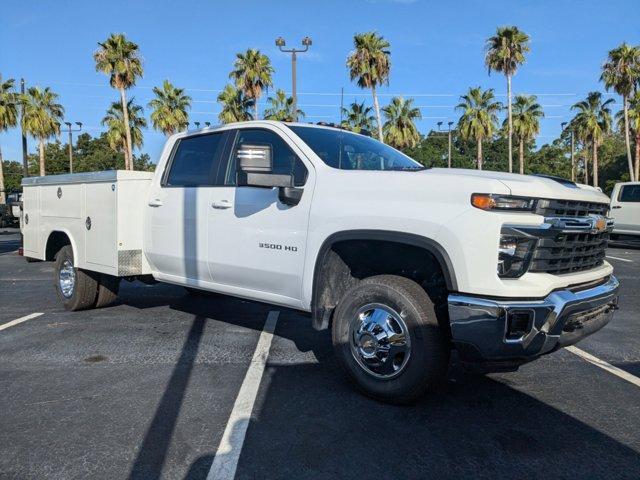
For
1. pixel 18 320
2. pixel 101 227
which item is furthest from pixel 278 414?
pixel 18 320

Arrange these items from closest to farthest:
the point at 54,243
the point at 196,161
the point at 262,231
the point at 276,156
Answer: the point at 262,231, the point at 276,156, the point at 196,161, the point at 54,243

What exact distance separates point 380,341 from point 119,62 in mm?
33263

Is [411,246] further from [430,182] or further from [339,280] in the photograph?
[339,280]

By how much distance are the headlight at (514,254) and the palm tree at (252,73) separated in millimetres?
34531

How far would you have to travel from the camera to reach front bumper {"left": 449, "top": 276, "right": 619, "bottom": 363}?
10.3ft

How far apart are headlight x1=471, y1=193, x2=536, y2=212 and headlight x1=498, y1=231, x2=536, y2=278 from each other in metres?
0.18

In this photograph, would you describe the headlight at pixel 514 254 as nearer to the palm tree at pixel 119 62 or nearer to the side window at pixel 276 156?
the side window at pixel 276 156

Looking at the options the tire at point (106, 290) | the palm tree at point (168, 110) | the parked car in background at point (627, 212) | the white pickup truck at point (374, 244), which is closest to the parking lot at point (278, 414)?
the white pickup truck at point (374, 244)

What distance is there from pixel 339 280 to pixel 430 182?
3.58 ft

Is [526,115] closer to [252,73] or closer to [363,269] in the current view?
[252,73]

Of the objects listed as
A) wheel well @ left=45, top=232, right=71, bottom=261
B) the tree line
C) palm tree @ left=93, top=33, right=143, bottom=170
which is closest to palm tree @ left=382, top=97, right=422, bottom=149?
the tree line

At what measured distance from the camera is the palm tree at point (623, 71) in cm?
3456

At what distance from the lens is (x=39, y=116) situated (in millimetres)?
39219

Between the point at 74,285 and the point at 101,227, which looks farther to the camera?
the point at 74,285
